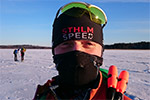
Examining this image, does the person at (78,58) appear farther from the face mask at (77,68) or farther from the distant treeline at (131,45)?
the distant treeline at (131,45)

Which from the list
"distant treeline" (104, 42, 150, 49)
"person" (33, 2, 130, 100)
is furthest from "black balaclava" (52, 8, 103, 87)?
"distant treeline" (104, 42, 150, 49)

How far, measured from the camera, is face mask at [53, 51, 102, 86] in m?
1.34

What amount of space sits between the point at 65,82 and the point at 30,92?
3074 mm

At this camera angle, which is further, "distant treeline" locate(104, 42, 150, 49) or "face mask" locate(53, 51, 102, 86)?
"distant treeline" locate(104, 42, 150, 49)

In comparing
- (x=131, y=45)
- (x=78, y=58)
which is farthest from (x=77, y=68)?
(x=131, y=45)

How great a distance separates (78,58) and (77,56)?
0.08ft

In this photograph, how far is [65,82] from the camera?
1419mm

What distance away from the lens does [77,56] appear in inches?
52.6

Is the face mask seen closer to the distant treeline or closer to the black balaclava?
the black balaclava

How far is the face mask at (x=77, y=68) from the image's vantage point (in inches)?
52.8

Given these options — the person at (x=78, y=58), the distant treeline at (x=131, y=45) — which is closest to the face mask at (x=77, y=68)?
the person at (x=78, y=58)

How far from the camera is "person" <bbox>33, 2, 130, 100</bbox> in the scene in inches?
52.7

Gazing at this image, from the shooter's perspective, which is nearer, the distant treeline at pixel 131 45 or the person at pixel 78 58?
the person at pixel 78 58

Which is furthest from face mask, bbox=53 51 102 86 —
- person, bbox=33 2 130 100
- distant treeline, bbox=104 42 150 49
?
distant treeline, bbox=104 42 150 49
